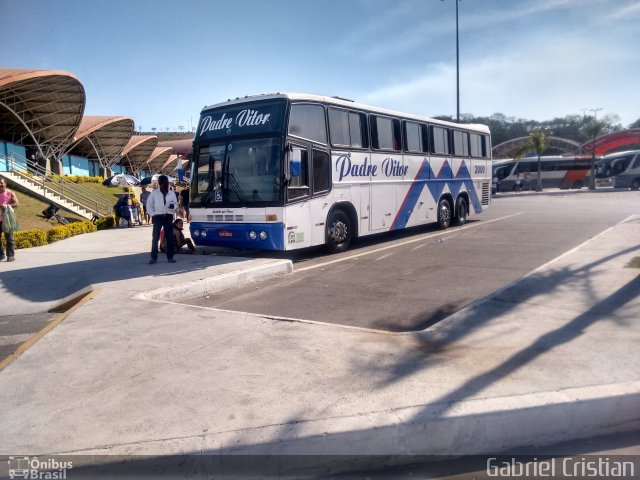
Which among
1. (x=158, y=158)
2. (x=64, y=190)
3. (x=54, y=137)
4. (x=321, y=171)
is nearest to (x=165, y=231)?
(x=321, y=171)

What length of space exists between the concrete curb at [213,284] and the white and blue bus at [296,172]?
796mm

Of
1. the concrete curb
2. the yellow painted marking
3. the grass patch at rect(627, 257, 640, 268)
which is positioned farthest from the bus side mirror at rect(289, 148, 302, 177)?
the grass patch at rect(627, 257, 640, 268)

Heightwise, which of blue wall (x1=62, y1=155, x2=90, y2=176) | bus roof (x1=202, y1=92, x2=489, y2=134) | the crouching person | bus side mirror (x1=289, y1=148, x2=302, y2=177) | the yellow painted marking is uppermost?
blue wall (x1=62, y1=155, x2=90, y2=176)

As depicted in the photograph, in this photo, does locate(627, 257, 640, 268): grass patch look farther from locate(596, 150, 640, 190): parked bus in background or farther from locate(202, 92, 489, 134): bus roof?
locate(596, 150, 640, 190): parked bus in background

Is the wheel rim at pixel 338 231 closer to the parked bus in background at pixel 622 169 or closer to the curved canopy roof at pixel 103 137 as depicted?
the curved canopy roof at pixel 103 137

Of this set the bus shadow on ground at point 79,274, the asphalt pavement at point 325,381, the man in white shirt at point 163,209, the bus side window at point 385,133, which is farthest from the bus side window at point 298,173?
the asphalt pavement at point 325,381

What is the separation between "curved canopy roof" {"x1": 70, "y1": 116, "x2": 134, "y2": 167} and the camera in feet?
143

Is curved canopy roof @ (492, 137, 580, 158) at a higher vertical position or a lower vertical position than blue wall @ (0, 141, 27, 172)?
higher

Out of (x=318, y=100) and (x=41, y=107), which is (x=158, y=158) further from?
(x=318, y=100)

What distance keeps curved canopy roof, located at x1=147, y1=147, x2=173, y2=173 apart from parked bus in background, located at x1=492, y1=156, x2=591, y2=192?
145 ft

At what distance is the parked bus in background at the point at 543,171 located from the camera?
48375 mm

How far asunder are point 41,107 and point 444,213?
30.3 metres

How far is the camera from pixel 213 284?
309 inches

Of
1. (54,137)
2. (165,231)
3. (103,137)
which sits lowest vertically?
(165,231)
